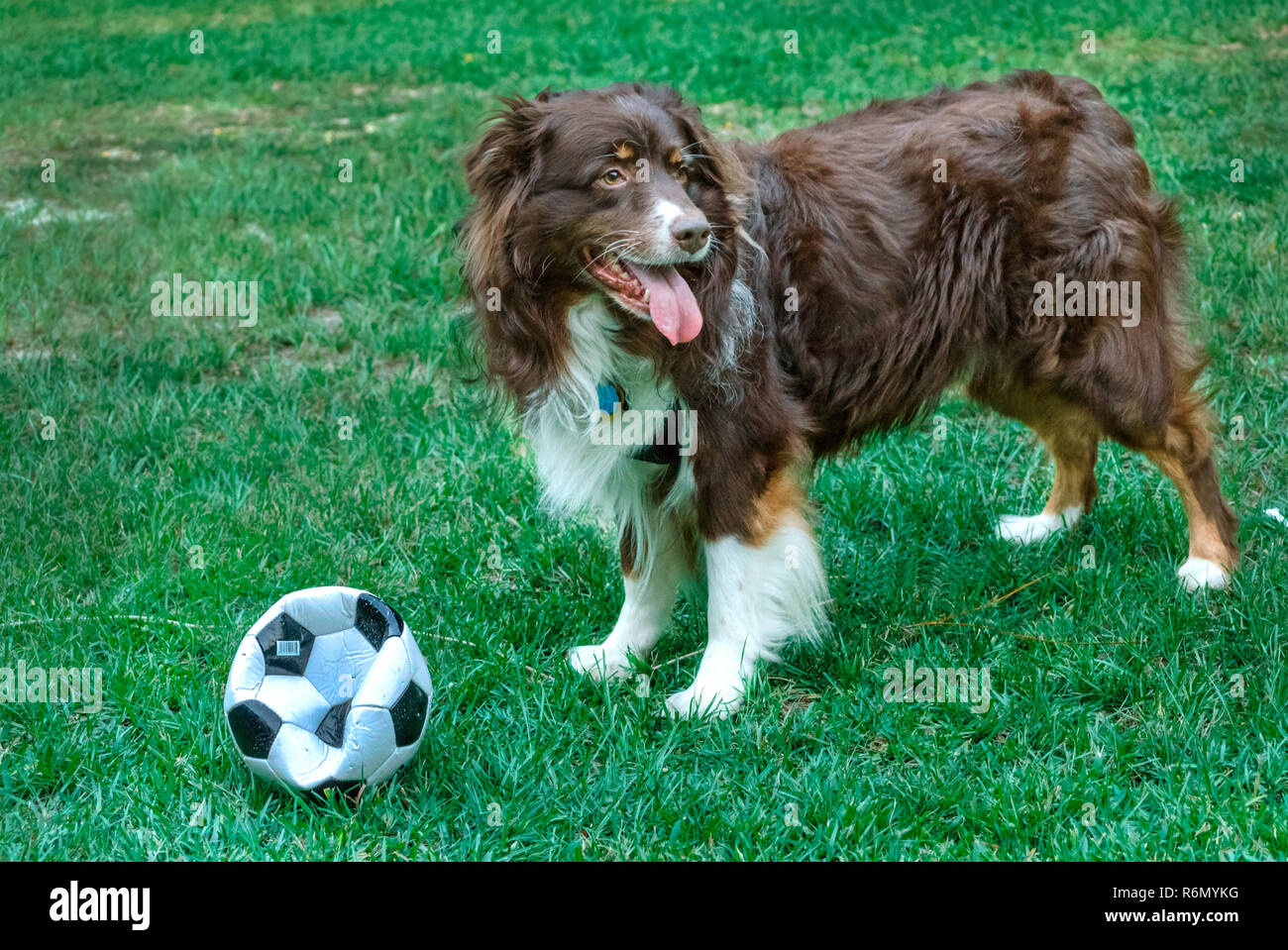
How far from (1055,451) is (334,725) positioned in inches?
115

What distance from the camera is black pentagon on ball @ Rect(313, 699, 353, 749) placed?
3.30m

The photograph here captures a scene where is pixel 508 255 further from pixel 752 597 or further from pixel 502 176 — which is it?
pixel 752 597

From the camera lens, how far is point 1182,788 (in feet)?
10.8

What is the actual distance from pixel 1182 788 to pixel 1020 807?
17.8 inches

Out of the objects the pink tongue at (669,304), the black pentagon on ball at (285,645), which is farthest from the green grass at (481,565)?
the pink tongue at (669,304)

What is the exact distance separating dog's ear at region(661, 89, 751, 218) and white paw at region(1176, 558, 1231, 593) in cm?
213

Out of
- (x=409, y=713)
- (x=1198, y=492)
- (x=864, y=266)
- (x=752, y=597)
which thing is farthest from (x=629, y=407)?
(x=1198, y=492)

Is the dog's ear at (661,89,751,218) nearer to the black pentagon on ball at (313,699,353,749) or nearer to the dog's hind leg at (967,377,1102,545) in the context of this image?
the dog's hind leg at (967,377,1102,545)

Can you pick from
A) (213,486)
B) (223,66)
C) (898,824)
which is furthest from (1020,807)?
(223,66)

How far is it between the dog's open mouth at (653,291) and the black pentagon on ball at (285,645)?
1.28 meters

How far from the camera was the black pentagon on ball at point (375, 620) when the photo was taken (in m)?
3.43

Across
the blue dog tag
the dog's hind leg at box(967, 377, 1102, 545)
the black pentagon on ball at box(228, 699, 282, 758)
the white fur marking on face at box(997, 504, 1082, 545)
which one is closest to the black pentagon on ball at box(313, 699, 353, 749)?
the black pentagon on ball at box(228, 699, 282, 758)

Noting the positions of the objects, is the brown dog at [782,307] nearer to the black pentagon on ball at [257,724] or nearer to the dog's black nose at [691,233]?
the dog's black nose at [691,233]

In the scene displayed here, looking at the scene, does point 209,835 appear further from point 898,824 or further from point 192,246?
point 192,246
